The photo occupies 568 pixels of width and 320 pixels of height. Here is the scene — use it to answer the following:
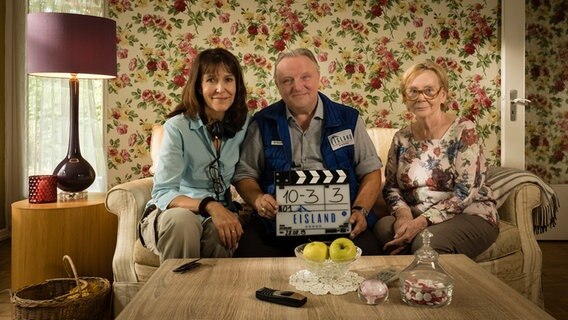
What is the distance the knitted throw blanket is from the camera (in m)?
2.20

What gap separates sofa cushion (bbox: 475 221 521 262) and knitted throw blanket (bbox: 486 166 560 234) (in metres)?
0.17

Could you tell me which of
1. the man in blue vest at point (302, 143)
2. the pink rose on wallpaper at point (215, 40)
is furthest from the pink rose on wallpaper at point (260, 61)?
the man in blue vest at point (302, 143)

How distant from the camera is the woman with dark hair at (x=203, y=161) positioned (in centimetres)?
181

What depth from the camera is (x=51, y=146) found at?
3555mm

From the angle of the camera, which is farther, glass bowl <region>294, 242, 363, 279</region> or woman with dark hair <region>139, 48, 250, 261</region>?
woman with dark hair <region>139, 48, 250, 261</region>

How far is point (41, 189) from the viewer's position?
233 cm

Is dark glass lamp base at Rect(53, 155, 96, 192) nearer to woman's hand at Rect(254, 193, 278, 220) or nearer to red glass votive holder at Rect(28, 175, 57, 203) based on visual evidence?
red glass votive holder at Rect(28, 175, 57, 203)

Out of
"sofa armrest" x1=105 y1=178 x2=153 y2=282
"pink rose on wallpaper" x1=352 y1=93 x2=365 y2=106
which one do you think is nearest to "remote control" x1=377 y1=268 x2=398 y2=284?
"sofa armrest" x1=105 y1=178 x2=153 y2=282

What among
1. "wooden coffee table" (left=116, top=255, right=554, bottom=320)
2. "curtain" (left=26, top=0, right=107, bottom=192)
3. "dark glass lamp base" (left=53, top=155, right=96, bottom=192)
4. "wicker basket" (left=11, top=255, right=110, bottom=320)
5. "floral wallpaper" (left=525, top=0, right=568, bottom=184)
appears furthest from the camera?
"floral wallpaper" (left=525, top=0, right=568, bottom=184)

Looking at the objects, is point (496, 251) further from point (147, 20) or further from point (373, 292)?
point (147, 20)

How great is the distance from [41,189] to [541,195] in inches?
88.9

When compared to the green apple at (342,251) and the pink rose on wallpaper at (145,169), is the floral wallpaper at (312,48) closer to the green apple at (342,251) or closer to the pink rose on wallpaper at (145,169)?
the pink rose on wallpaper at (145,169)

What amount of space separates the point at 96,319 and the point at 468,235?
150 centimetres

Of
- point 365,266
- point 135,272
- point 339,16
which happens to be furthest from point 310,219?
point 339,16
